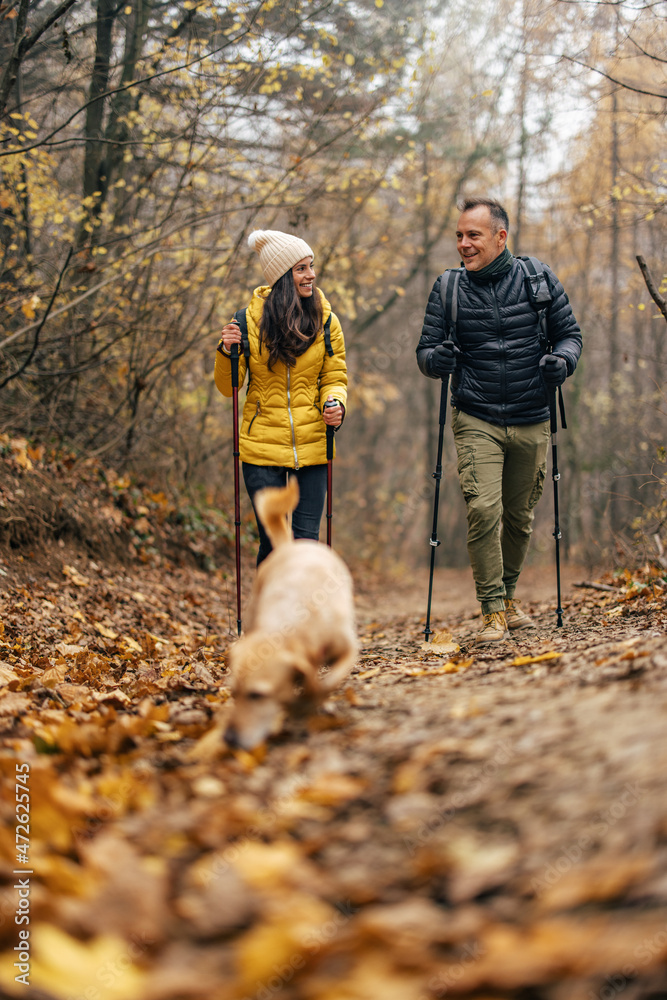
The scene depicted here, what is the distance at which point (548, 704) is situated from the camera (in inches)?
106

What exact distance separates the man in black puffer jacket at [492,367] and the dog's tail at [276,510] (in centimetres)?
205

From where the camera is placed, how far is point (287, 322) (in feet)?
14.8

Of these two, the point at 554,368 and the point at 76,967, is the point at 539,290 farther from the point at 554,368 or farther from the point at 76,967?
the point at 76,967

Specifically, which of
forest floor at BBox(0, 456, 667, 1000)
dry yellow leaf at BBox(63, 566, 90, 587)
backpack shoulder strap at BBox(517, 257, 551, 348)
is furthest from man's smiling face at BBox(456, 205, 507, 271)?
dry yellow leaf at BBox(63, 566, 90, 587)

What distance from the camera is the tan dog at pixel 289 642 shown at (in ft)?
8.03

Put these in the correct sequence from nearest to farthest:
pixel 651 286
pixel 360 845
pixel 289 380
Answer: pixel 360 845 → pixel 289 380 → pixel 651 286

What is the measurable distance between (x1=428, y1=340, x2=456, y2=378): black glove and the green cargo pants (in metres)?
0.35

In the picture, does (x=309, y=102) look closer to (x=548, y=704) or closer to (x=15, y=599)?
(x=15, y=599)

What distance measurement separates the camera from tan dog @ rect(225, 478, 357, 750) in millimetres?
2447

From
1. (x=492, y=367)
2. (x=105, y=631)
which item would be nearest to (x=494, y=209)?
(x=492, y=367)


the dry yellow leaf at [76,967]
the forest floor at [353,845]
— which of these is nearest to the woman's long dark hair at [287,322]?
A: the forest floor at [353,845]

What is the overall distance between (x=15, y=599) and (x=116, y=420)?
4.23 meters

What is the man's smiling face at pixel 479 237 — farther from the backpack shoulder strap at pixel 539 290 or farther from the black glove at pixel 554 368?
the black glove at pixel 554 368

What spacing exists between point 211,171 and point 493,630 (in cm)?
731
